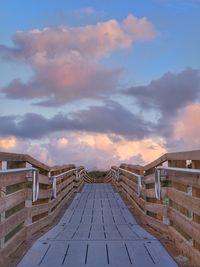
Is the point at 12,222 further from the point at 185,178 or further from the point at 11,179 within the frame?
the point at 185,178

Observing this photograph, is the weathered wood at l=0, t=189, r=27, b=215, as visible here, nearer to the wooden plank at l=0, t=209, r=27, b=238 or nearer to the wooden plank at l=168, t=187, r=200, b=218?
the wooden plank at l=0, t=209, r=27, b=238

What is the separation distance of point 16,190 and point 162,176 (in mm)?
2212

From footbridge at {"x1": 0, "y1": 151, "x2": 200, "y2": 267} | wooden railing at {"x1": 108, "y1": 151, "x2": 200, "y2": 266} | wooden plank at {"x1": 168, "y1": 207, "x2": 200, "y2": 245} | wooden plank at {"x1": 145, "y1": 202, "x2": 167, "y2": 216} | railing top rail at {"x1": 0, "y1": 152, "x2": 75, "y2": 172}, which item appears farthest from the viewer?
wooden plank at {"x1": 145, "y1": 202, "x2": 167, "y2": 216}

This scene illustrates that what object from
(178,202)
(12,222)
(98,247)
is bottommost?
(98,247)

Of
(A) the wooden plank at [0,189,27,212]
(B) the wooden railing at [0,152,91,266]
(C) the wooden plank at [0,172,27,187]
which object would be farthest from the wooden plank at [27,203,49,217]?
(C) the wooden plank at [0,172,27,187]

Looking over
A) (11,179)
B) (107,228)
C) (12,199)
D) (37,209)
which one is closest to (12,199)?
(12,199)

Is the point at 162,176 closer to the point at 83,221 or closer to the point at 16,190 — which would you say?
the point at 16,190

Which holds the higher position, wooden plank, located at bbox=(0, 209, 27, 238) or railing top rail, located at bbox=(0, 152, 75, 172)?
railing top rail, located at bbox=(0, 152, 75, 172)

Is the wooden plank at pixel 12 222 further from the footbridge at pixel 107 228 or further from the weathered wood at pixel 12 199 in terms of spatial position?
the weathered wood at pixel 12 199

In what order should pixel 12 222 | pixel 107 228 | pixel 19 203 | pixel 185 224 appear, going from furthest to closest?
pixel 107 228 → pixel 19 203 → pixel 12 222 → pixel 185 224

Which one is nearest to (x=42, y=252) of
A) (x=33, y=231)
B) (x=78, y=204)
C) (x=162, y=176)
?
(x=33, y=231)

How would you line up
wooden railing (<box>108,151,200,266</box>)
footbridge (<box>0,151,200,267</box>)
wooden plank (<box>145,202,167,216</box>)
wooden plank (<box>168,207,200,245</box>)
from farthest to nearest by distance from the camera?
wooden plank (<box>145,202,167,216</box>), footbridge (<box>0,151,200,267</box>), wooden railing (<box>108,151,200,266</box>), wooden plank (<box>168,207,200,245</box>)

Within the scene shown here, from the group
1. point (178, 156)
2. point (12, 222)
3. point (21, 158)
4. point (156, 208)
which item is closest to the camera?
point (12, 222)

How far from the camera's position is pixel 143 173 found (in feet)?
31.8
